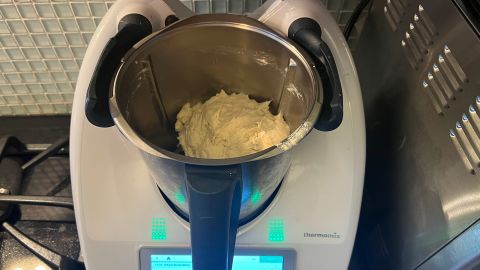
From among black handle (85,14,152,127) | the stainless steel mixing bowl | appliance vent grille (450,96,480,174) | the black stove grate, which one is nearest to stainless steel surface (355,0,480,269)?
appliance vent grille (450,96,480,174)

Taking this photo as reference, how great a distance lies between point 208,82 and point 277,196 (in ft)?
0.44

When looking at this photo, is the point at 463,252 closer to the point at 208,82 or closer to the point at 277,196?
the point at 277,196

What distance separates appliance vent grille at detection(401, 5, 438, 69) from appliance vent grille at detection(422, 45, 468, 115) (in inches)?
0.9

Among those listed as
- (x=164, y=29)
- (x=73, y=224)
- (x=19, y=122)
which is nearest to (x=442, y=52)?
(x=164, y=29)

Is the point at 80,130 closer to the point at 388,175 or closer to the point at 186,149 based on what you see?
the point at 186,149

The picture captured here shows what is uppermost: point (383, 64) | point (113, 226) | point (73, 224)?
point (383, 64)

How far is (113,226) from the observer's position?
18.2 inches

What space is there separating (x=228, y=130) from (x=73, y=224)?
31 centimetres

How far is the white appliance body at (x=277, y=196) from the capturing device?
46cm

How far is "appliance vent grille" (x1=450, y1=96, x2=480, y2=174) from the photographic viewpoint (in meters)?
0.33

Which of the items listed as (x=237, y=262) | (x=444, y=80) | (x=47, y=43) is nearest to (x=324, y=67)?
(x=444, y=80)

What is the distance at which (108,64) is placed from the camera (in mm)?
390

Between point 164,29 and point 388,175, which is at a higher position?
point 164,29

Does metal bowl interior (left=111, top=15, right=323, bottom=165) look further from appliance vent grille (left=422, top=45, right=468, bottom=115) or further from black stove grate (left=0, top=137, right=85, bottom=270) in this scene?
black stove grate (left=0, top=137, right=85, bottom=270)
